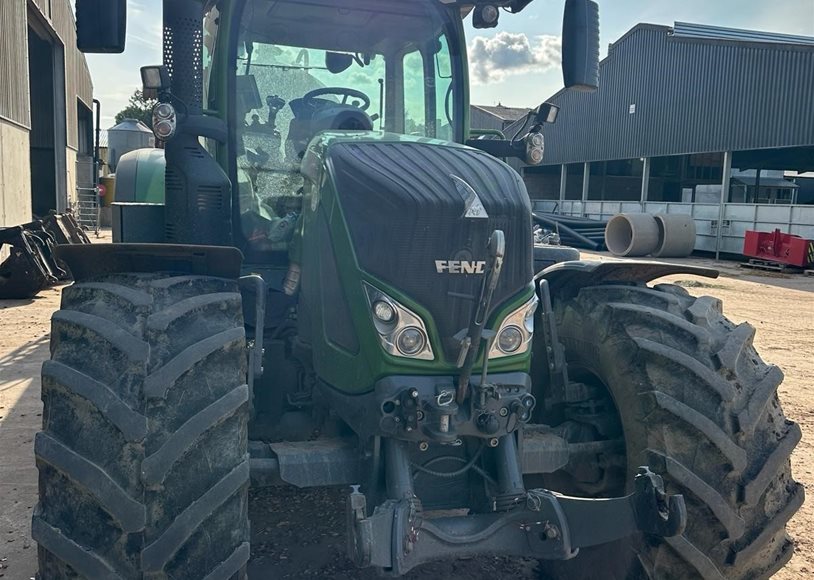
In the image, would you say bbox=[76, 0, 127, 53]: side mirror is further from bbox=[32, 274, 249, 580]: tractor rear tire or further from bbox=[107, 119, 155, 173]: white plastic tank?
bbox=[107, 119, 155, 173]: white plastic tank

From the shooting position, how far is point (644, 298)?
11.2 feet

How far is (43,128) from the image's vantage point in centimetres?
2197

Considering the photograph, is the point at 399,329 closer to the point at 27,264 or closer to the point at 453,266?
the point at 453,266

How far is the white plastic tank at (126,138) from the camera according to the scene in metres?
32.7

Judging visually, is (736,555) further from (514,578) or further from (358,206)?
(358,206)

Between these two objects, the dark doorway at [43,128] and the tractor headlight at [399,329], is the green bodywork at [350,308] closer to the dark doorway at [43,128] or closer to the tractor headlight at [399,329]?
the tractor headlight at [399,329]

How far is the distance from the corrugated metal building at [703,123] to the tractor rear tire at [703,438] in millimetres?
17149

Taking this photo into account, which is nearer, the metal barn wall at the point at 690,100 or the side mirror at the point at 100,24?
the side mirror at the point at 100,24

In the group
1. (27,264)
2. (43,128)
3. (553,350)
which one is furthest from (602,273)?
(43,128)

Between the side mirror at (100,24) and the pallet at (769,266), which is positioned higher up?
the side mirror at (100,24)

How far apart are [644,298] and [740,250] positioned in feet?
70.1

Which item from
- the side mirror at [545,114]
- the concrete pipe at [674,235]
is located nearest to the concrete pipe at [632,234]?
the concrete pipe at [674,235]

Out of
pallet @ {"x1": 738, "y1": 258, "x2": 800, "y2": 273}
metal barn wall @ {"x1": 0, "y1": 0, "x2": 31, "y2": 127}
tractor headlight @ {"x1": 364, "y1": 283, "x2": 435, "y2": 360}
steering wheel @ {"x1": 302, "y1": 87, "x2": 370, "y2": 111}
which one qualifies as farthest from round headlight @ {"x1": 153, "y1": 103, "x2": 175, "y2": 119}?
pallet @ {"x1": 738, "y1": 258, "x2": 800, "y2": 273}

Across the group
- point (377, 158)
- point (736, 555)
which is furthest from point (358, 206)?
point (736, 555)
